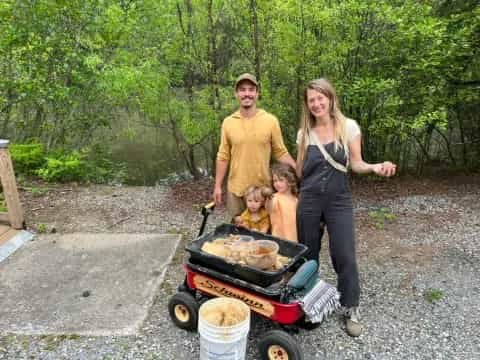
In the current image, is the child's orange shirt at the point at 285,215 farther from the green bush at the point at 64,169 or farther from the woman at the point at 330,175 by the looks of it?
the green bush at the point at 64,169

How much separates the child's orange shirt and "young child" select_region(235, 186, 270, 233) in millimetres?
113

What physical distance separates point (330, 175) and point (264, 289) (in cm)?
90

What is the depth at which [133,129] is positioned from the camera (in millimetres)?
7059

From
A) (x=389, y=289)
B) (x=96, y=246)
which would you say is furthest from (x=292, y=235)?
(x=96, y=246)

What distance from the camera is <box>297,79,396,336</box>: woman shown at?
2.62 meters

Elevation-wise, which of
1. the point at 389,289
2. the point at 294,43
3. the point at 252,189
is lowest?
the point at 389,289

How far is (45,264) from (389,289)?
10.7 feet

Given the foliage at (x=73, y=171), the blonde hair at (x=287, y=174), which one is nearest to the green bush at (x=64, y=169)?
the foliage at (x=73, y=171)

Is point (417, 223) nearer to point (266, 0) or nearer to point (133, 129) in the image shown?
point (266, 0)

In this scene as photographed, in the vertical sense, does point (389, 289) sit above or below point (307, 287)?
below

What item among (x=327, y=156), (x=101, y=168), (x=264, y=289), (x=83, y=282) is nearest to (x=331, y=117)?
(x=327, y=156)

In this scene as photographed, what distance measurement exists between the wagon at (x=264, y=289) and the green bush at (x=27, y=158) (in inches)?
195

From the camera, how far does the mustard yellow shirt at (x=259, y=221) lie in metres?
3.23

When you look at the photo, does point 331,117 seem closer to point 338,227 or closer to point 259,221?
point 338,227
